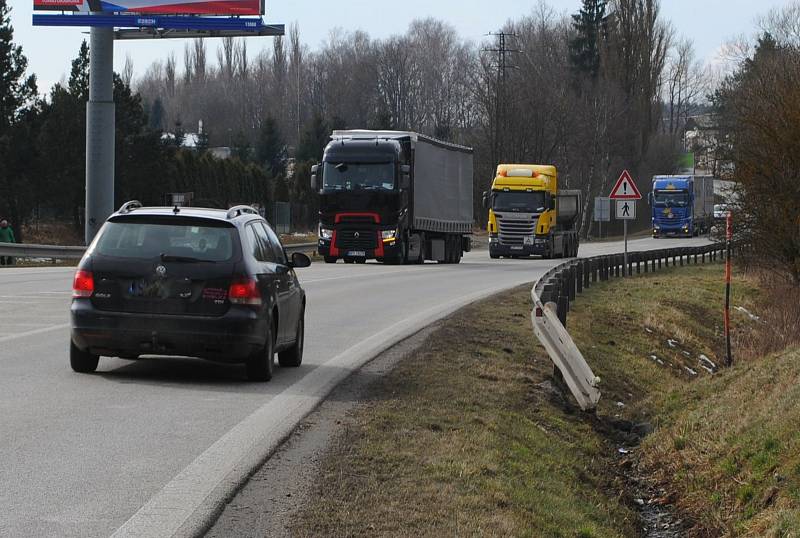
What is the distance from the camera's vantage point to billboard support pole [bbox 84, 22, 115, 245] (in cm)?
4522

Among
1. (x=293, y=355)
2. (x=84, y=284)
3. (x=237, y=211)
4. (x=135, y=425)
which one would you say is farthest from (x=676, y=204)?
(x=135, y=425)

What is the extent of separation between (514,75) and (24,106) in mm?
46750

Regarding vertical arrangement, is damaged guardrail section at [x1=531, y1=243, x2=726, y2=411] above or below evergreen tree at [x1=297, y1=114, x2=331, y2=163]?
below

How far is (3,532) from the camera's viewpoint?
20.6ft

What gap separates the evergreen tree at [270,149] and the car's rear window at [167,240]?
4162 inches

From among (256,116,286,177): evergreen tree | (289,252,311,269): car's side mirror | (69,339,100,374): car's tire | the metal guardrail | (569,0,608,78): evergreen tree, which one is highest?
(569,0,608,78): evergreen tree

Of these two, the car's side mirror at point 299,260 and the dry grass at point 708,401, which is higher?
the car's side mirror at point 299,260

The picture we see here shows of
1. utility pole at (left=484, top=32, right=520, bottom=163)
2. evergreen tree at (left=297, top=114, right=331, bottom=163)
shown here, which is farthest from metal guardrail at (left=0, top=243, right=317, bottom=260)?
evergreen tree at (left=297, top=114, right=331, bottom=163)

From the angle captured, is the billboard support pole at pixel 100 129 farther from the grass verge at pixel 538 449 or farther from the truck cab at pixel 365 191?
the grass verge at pixel 538 449

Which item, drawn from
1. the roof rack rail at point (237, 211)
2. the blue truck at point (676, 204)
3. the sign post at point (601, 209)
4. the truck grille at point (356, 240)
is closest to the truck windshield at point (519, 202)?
the truck grille at point (356, 240)

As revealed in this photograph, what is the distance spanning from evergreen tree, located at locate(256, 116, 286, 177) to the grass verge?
99594 mm

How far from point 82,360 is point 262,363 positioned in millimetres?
1597

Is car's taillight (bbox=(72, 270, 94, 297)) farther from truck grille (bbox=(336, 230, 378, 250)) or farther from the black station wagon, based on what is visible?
truck grille (bbox=(336, 230, 378, 250))

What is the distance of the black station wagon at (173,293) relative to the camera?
11.8 metres
